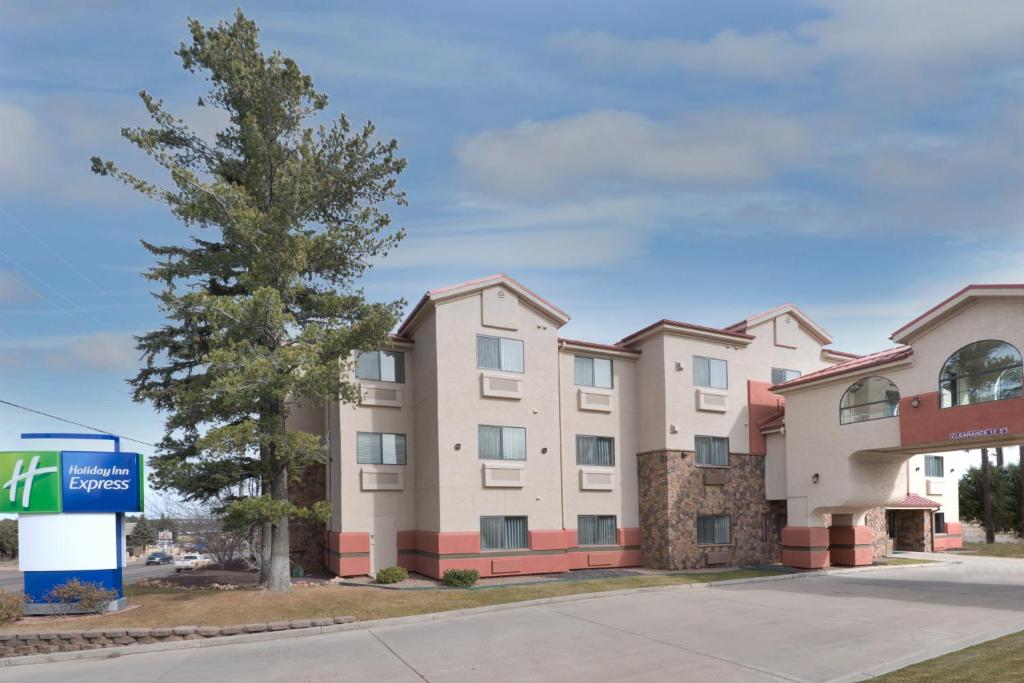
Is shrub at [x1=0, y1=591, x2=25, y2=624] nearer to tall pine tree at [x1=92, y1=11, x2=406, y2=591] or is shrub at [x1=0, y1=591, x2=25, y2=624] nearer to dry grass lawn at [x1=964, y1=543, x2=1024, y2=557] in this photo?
tall pine tree at [x1=92, y1=11, x2=406, y2=591]

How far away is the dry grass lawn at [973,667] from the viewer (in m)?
12.0

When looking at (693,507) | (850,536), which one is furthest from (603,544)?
(850,536)

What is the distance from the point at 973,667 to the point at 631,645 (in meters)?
6.42

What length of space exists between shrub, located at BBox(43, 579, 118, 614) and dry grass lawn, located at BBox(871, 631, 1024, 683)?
62.2 ft

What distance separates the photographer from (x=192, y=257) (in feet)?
82.8

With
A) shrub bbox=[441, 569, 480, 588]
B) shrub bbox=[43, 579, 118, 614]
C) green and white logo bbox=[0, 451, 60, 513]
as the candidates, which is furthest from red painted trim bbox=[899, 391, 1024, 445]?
green and white logo bbox=[0, 451, 60, 513]

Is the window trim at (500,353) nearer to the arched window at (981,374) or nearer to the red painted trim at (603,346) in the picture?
the red painted trim at (603,346)

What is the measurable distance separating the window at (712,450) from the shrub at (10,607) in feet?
77.4

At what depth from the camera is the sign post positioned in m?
20.6

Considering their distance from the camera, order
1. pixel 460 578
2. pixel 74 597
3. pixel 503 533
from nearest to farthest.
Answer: pixel 74 597 < pixel 460 578 < pixel 503 533

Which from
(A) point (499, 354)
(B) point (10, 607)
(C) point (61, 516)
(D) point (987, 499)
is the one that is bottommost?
(D) point (987, 499)

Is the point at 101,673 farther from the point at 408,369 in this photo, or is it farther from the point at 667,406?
the point at 667,406

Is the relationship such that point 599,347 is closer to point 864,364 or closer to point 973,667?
point 864,364

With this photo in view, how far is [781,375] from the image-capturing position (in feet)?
113
